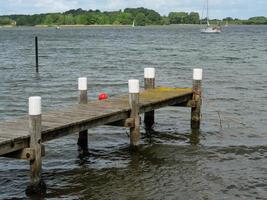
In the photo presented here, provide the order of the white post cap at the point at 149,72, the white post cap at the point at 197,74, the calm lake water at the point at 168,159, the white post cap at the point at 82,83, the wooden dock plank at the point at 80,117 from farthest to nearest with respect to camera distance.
Answer: the white post cap at the point at 149,72 < the white post cap at the point at 197,74 < the white post cap at the point at 82,83 < the calm lake water at the point at 168,159 < the wooden dock plank at the point at 80,117

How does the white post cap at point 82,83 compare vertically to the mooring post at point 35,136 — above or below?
above

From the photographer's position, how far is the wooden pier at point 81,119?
11469 mm

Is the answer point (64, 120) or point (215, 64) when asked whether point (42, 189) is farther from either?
point (215, 64)

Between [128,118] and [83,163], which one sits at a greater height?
[128,118]

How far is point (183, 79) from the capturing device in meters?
36.2

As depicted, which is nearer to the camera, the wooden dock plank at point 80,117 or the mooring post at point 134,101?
the wooden dock plank at point 80,117

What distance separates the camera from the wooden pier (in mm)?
11469

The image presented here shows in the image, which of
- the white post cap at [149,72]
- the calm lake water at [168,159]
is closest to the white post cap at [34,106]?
the calm lake water at [168,159]

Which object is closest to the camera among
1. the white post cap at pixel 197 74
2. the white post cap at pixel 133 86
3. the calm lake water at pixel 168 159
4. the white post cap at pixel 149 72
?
the calm lake water at pixel 168 159

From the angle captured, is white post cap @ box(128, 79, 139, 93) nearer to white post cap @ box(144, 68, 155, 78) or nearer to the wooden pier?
the wooden pier

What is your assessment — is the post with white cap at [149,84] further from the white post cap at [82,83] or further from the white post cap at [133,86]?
the white post cap at [133,86]

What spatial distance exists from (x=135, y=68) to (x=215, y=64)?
7.61 meters

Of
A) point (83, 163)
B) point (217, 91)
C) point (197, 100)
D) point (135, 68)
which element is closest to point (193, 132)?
point (197, 100)

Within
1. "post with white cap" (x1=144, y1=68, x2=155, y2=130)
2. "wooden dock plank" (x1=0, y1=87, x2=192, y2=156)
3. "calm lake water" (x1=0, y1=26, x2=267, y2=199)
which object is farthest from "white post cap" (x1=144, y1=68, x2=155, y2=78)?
"calm lake water" (x1=0, y1=26, x2=267, y2=199)
